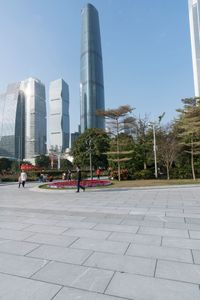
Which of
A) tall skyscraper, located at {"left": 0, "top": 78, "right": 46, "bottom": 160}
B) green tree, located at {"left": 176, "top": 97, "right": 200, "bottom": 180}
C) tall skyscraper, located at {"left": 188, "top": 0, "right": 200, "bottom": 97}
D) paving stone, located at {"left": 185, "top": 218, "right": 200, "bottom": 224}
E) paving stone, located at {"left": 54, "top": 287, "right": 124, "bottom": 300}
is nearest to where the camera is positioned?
paving stone, located at {"left": 54, "top": 287, "right": 124, "bottom": 300}

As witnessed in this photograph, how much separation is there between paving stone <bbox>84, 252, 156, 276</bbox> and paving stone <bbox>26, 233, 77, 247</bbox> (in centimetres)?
92

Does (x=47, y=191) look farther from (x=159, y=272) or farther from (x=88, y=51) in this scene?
(x=88, y=51)

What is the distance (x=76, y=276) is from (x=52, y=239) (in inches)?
73.8

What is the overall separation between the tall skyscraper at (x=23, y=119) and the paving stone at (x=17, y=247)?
92346 millimetres

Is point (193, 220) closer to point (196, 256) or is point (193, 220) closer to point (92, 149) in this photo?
point (196, 256)

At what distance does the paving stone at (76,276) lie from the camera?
297 cm

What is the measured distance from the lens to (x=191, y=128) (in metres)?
23.2

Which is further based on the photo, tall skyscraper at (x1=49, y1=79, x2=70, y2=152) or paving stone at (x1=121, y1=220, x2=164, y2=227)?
tall skyscraper at (x1=49, y1=79, x2=70, y2=152)

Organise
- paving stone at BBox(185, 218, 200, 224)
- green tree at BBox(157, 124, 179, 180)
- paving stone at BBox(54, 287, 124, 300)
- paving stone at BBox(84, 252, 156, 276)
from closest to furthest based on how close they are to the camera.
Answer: paving stone at BBox(54, 287, 124, 300)
paving stone at BBox(84, 252, 156, 276)
paving stone at BBox(185, 218, 200, 224)
green tree at BBox(157, 124, 179, 180)

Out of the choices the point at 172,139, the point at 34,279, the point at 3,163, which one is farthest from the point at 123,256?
the point at 3,163

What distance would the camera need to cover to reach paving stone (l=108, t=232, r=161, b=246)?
4668 mm

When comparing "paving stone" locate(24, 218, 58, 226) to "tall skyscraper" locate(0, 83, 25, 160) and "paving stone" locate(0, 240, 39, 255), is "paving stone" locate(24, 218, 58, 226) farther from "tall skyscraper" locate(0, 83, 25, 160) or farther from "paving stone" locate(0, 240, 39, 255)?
"tall skyscraper" locate(0, 83, 25, 160)

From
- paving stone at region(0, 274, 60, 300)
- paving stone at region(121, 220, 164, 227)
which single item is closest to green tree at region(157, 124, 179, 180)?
paving stone at region(121, 220, 164, 227)

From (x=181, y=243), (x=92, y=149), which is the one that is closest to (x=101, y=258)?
(x=181, y=243)
